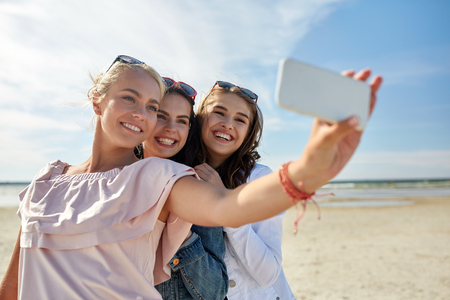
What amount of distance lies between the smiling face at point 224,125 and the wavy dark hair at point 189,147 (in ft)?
0.33

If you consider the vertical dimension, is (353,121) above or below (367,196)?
above

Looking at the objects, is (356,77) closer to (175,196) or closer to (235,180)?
(175,196)

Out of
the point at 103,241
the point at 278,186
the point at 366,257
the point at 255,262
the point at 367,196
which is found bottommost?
the point at 366,257

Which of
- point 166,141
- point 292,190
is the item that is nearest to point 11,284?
point 166,141

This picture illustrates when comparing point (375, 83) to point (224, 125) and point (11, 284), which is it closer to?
point (224, 125)

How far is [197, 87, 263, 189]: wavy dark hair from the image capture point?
9.24ft

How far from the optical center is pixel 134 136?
77.3 inches

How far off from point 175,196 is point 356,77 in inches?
38.4

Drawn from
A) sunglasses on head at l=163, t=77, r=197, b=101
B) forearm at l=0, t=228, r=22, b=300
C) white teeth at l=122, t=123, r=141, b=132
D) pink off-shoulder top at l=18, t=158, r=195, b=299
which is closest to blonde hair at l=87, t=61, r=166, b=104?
white teeth at l=122, t=123, r=141, b=132

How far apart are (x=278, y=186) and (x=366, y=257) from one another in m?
8.07

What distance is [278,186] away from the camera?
1199 millimetres

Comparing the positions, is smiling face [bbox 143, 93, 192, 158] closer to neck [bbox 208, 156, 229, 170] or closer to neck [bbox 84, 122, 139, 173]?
neck [bbox 84, 122, 139, 173]

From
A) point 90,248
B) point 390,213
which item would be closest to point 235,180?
point 90,248

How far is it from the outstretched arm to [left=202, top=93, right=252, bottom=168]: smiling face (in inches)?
53.2
